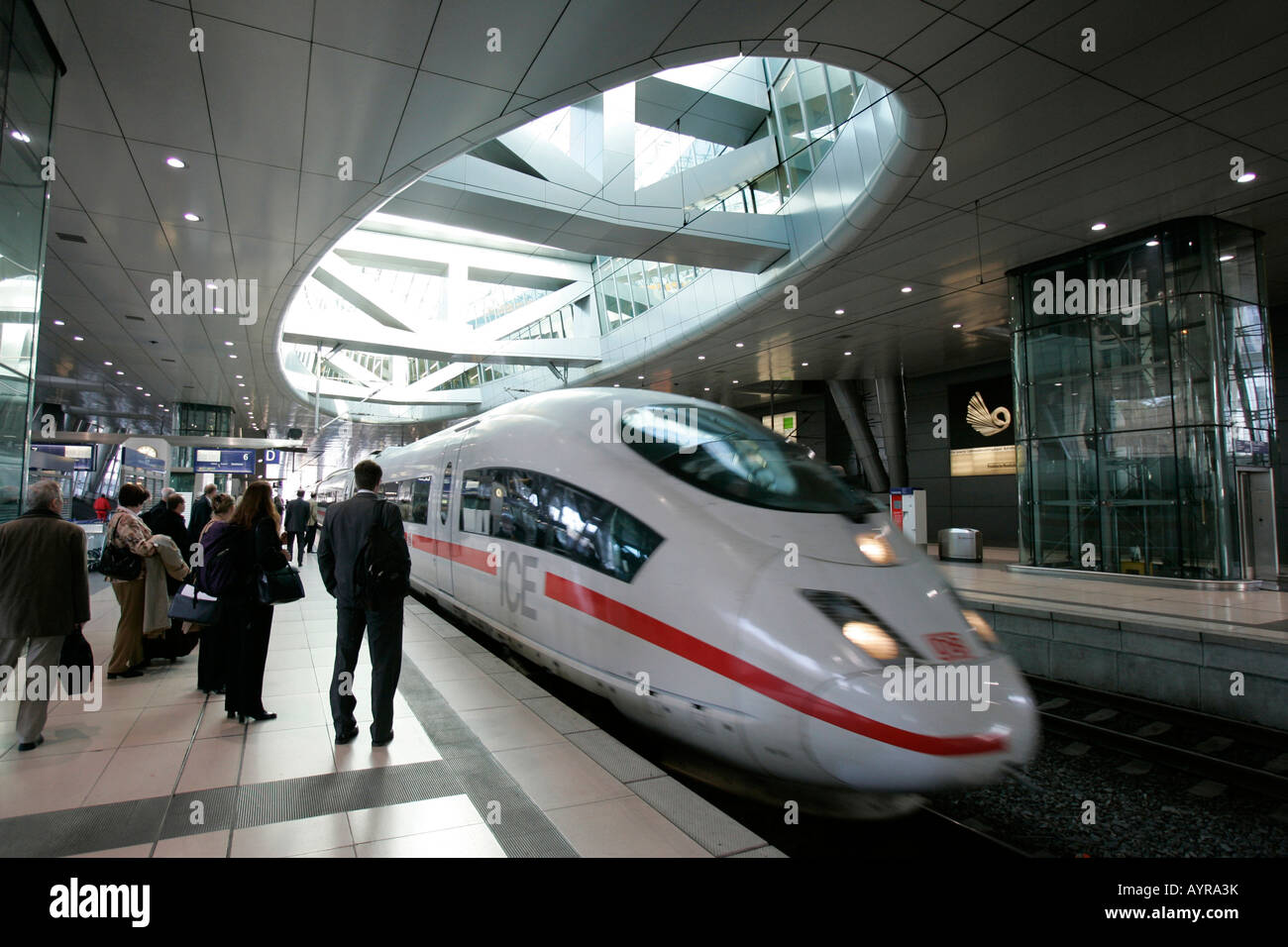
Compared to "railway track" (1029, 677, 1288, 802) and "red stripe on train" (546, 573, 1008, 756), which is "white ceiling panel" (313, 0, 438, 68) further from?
"railway track" (1029, 677, 1288, 802)

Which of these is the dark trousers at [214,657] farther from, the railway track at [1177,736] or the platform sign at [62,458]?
the platform sign at [62,458]

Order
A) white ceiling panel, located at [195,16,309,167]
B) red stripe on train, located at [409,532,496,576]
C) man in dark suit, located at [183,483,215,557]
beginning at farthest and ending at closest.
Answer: man in dark suit, located at [183,483,215,557] < red stripe on train, located at [409,532,496,576] < white ceiling panel, located at [195,16,309,167]

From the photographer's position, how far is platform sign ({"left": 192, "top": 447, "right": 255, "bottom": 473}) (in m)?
22.7

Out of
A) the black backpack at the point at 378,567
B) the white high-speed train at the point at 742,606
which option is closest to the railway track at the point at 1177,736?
the white high-speed train at the point at 742,606

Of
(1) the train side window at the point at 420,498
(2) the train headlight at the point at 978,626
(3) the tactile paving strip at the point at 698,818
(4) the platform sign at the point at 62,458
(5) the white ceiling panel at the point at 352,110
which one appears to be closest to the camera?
(3) the tactile paving strip at the point at 698,818

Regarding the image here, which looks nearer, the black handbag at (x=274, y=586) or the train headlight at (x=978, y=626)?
the train headlight at (x=978, y=626)

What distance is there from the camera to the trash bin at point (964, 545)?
55.8 feet

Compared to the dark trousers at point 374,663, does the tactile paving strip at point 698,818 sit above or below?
below

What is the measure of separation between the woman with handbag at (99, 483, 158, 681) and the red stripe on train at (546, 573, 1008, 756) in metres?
3.93
